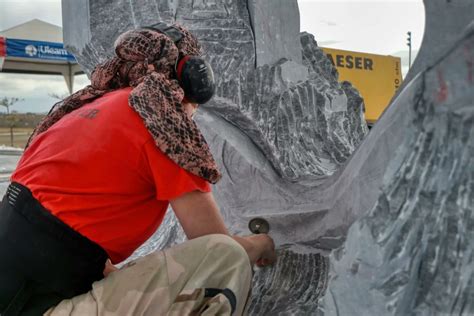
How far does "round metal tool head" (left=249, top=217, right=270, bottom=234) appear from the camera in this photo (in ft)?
5.86

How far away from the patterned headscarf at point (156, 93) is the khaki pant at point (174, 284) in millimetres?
185

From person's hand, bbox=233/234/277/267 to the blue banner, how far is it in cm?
697

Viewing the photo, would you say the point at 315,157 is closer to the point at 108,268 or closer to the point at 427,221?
the point at 108,268

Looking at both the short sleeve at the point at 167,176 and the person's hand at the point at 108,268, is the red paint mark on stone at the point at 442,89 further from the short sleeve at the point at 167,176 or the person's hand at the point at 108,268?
the person's hand at the point at 108,268

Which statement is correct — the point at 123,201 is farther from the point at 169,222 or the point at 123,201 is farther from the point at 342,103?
the point at 342,103

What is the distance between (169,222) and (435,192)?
1.47 metres

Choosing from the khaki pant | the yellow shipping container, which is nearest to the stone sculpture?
the khaki pant

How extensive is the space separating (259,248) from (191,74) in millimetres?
509

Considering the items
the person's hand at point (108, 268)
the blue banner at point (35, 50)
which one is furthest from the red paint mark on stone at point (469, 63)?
the blue banner at point (35, 50)

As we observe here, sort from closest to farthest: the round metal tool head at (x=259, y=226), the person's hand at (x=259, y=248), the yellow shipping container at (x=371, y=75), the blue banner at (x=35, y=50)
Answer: the person's hand at (x=259, y=248) → the round metal tool head at (x=259, y=226) → the yellow shipping container at (x=371, y=75) → the blue banner at (x=35, y=50)

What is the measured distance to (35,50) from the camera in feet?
26.7

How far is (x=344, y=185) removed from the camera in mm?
1359

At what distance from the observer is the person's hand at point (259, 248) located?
140cm

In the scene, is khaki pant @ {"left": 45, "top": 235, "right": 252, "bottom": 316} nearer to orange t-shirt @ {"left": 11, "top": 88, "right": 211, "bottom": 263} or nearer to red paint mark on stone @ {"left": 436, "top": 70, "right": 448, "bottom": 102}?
orange t-shirt @ {"left": 11, "top": 88, "right": 211, "bottom": 263}
